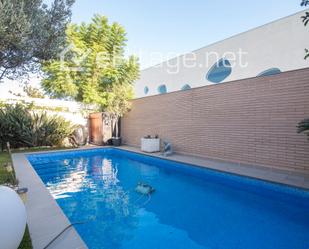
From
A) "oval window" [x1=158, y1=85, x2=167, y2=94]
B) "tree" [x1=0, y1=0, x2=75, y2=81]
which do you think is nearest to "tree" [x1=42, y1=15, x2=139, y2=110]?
"oval window" [x1=158, y1=85, x2=167, y2=94]

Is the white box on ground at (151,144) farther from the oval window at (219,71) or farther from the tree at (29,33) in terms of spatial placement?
the oval window at (219,71)

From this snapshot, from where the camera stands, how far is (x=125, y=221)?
161 inches

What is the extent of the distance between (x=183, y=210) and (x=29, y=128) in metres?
9.81

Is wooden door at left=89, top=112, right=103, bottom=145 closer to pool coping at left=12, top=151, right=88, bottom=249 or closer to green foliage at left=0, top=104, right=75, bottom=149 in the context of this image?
green foliage at left=0, top=104, right=75, bottom=149

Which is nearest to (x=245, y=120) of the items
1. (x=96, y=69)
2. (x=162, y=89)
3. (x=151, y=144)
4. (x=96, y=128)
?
(x=151, y=144)

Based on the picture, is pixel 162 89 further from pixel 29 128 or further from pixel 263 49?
pixel 29 128

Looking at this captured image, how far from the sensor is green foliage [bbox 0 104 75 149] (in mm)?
10805

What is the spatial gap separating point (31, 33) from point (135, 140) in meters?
9.55

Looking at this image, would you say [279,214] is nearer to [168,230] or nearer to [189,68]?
[168,230]

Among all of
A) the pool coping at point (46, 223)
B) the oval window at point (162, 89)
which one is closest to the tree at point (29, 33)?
the pool coping at point (46, 223)

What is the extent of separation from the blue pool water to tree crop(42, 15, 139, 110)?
7.37m

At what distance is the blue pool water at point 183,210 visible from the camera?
136 inches

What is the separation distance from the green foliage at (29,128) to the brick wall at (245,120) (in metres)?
5.91

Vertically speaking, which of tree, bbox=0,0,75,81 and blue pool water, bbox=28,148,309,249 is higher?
tree, bbox=0,0,75,81
